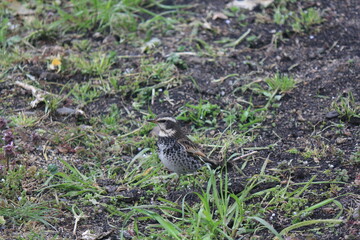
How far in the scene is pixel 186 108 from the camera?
7176mm

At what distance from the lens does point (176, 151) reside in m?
5.81

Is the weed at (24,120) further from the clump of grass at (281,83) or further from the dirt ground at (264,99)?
the clump of grass at (281,83)

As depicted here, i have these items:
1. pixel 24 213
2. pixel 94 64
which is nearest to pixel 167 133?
pixel 24 213

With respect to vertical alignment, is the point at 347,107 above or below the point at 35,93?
above

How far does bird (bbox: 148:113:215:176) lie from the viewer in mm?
5773

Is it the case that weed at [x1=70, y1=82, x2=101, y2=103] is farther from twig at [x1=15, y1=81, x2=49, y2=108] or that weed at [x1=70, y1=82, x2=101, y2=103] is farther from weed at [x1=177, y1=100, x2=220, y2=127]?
weed at [x1=177, y1=100, x2=220, y2=127]

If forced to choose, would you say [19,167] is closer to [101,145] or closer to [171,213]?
[101,145]

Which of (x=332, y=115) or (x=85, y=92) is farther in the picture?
(x=85, y=92)

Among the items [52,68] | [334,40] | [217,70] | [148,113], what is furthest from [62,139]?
[334,40]

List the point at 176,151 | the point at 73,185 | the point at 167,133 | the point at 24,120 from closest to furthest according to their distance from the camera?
1. the point at 73,185
2. the point at 176,151
3. the point at 167,133
4. the point at 24,120

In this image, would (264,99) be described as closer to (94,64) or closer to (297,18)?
(297,18)

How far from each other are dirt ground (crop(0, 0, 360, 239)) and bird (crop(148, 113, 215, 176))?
0.30m

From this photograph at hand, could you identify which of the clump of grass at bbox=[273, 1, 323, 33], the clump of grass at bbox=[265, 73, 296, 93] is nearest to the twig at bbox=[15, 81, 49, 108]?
the clump of grass at bbox=[265, 73, 296, 93]

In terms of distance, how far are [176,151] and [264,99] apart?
188 centimetres
